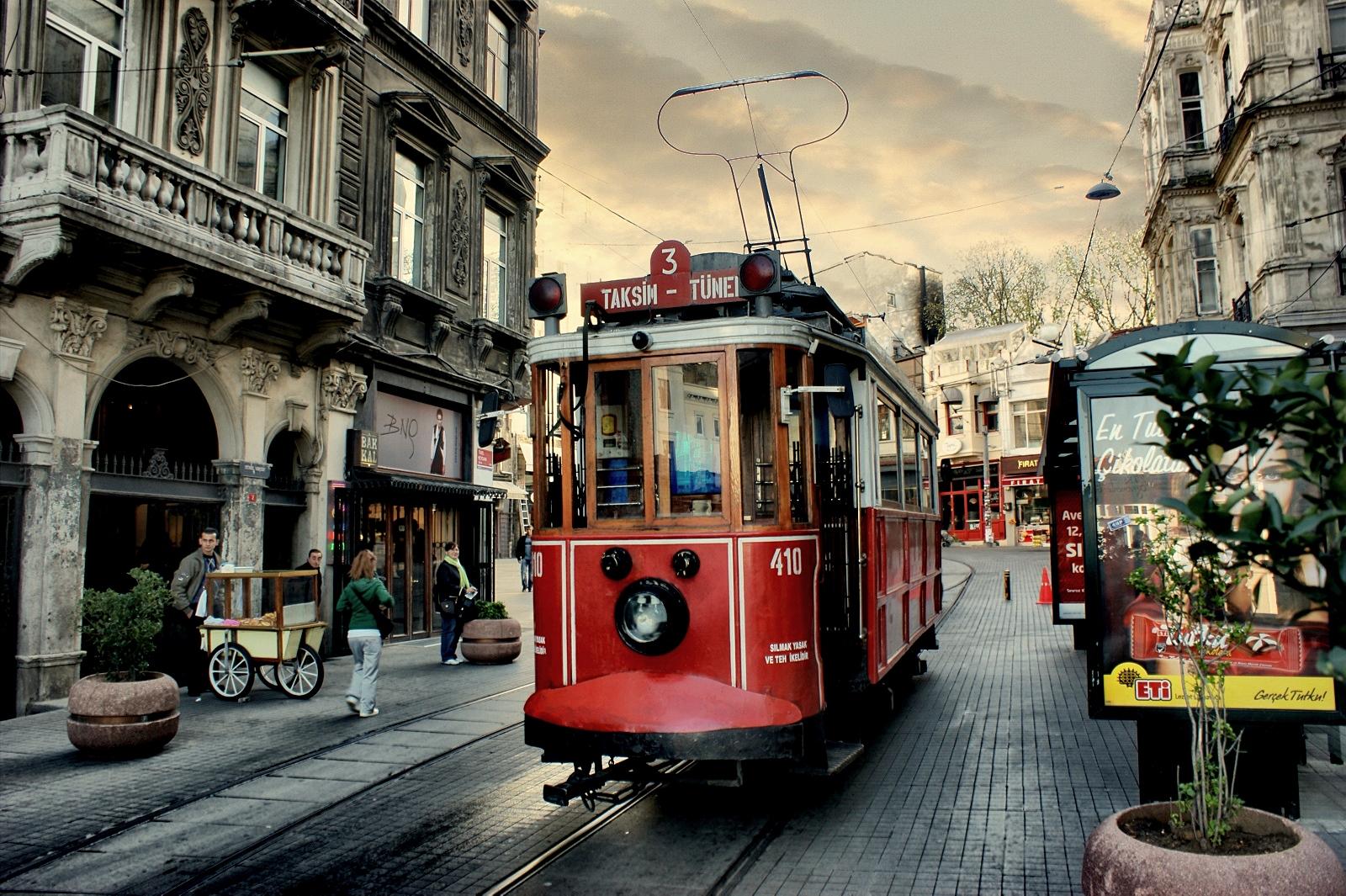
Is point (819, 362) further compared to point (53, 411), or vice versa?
point (53, 411)

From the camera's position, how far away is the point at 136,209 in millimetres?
10859

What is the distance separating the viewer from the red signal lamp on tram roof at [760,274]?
636 cm

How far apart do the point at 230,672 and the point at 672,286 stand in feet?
25.5

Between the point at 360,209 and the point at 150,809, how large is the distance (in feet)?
37.9

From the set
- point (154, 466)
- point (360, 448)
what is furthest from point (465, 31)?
point (154, 466)

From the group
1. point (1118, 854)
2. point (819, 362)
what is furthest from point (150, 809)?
point (1118, 854)

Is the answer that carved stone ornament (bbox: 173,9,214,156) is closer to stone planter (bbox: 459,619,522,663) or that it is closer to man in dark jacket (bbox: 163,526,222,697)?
man in dark jacket (bbox: 163,526,222,697)

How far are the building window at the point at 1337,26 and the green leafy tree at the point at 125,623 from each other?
26.7 m

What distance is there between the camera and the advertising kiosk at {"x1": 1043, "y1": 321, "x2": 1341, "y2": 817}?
226 inches

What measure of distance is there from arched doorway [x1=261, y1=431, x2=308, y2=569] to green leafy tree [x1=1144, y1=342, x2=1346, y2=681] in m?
14.0

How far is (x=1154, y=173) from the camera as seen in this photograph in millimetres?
32562

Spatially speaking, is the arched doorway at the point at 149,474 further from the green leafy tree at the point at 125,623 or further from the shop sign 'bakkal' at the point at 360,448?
the green leafy tree at the point at 125,623

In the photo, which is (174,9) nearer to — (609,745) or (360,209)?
(360,209)

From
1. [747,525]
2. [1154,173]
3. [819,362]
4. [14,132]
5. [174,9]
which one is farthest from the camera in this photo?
[1154,173]
